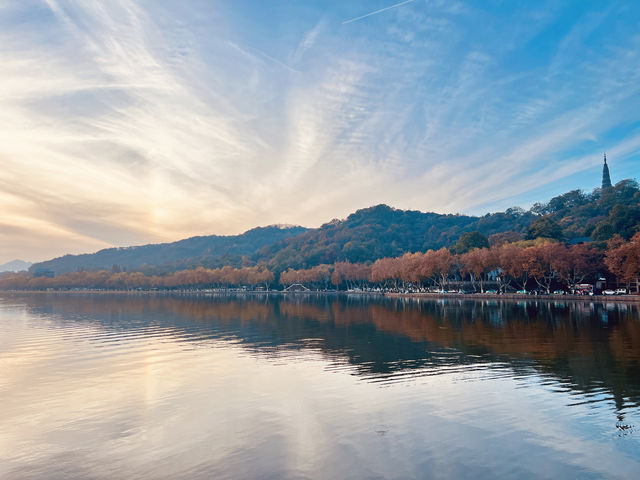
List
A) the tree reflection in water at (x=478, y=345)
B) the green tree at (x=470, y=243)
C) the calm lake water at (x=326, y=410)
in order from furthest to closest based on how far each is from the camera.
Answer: the green tree at (x=470, y=243) < the tree reflection in water at (x=478, y=345) < the calm lake water at (x=326, y=410)

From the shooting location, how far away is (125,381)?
22.3 m

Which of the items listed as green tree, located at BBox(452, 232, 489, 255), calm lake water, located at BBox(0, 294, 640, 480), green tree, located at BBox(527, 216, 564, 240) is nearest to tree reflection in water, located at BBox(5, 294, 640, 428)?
calm lake water, located at BBox(0, 294, 640, 480)

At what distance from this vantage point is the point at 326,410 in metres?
16.9

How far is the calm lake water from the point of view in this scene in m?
12.0

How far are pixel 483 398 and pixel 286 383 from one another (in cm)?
914

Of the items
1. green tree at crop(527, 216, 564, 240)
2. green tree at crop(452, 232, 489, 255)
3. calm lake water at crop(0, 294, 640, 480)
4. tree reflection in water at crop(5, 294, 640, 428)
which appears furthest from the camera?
green tree at crop(452, 232, 489, 255)

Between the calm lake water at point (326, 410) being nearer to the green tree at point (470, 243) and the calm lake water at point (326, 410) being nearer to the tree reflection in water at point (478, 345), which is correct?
the tree reflection in water at point (478, 345)

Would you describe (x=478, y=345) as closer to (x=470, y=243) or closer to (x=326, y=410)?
(x=326, y=410)

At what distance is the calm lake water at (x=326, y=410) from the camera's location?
39.4ft

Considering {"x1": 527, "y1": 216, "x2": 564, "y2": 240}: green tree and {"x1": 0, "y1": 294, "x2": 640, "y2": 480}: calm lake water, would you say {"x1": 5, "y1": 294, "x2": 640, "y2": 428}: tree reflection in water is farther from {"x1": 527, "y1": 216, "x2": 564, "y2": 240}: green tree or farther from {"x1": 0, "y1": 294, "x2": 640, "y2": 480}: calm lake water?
{"x1": 527, "y1": 216, "x2": 564, "y2": 240}: green tree

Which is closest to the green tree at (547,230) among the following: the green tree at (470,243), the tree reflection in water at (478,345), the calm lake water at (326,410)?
the green tree at (470,243)

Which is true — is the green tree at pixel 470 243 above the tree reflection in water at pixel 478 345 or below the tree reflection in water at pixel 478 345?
above

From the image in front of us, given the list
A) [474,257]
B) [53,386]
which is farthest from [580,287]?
[53,386]

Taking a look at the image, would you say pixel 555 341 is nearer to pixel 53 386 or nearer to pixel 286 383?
pixel 286 383
